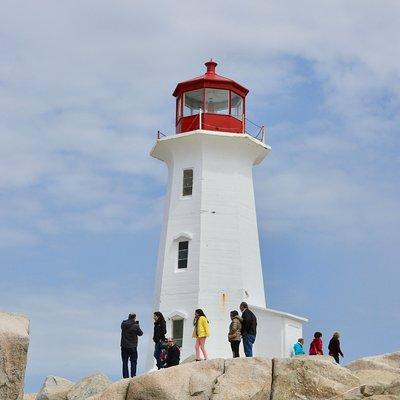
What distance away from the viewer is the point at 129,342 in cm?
2634

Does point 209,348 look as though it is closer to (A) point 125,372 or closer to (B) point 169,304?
(B) point 169,304

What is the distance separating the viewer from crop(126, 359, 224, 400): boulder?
73.7 feet

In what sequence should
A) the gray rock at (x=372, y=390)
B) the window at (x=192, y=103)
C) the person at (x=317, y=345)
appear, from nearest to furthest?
the gray rock at (x=372, y=390)
the person at (x=317, y=345)
the window at (x=192, y=103)

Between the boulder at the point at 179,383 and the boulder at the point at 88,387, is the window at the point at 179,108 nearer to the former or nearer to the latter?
the boulder at the point at 88,387

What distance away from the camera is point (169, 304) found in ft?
113

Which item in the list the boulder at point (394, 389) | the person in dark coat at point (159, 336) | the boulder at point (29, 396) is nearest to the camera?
the boulder at point (394, 389)

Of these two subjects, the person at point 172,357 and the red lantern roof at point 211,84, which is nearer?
the person at point 172,357

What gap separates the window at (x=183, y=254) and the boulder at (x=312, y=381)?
1422 cm

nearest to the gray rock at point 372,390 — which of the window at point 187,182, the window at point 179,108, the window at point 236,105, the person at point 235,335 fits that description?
the person at point 235,335

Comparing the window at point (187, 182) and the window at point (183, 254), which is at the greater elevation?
the window at point (187, 182)

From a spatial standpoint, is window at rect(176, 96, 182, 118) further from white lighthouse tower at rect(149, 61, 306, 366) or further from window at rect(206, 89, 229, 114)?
window at rect(206, 89, 229, 114)

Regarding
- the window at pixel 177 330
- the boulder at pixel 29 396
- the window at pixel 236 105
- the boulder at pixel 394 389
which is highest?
the window at pixel 236 105

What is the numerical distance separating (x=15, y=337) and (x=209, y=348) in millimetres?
14930

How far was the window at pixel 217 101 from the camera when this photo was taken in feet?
120
